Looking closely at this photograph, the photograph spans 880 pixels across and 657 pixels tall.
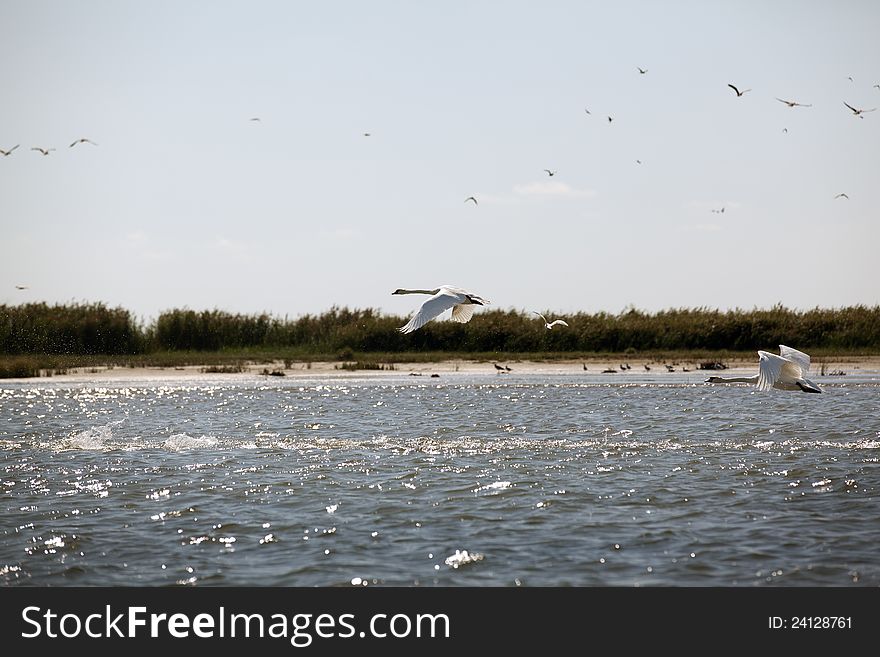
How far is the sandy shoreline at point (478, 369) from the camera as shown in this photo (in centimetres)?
3144

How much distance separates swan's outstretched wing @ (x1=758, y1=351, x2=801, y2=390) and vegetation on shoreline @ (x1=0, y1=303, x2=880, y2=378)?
70.6 ft

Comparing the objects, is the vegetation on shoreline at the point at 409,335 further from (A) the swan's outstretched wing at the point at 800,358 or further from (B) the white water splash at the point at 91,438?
(A) the swan's outstretched wing at the point at 800,358

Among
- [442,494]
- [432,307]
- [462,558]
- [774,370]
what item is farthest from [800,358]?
[462,558]

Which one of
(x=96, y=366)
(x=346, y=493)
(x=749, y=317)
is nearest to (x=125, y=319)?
(x=96, y=366)

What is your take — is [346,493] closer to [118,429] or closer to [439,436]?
[439,436]

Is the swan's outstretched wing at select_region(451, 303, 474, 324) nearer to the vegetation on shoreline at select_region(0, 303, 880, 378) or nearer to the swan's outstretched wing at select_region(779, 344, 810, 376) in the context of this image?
the swan's outstretched wing at select_region(779, 344, 810, 376)

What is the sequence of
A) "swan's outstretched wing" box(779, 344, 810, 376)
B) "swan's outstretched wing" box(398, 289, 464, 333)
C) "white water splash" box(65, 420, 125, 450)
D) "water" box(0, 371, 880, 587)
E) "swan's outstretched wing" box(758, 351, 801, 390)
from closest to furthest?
"water" box(0, 371, 880, 587) < "swan's outstretched wing" box(398, 289, 464, 333) < "swan's outstretched wing" box(758, 351, 801, 390) < "swan's outstretched wing" box(779, 344, 810, 376) < "white water splash" box(65, 420, 125, 450)

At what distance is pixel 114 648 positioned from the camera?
8.16 m

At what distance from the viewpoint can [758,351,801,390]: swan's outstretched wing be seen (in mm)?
14602

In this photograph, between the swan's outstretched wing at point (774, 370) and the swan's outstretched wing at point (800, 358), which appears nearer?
the swan's outstretched wing at point (774, 370)

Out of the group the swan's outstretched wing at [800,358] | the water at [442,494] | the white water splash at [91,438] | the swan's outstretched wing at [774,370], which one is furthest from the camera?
the white water splash at [91,438]

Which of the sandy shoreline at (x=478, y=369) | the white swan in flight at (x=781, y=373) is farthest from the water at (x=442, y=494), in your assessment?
the sandy shoreline at (x=478, y=369)

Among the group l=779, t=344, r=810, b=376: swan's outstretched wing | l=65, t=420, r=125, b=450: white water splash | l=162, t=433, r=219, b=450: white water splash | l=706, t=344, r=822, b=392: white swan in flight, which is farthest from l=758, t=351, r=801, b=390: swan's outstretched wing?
l=65, t=420, r=125, b=450: white water splash

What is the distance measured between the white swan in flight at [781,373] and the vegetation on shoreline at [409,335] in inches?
838
